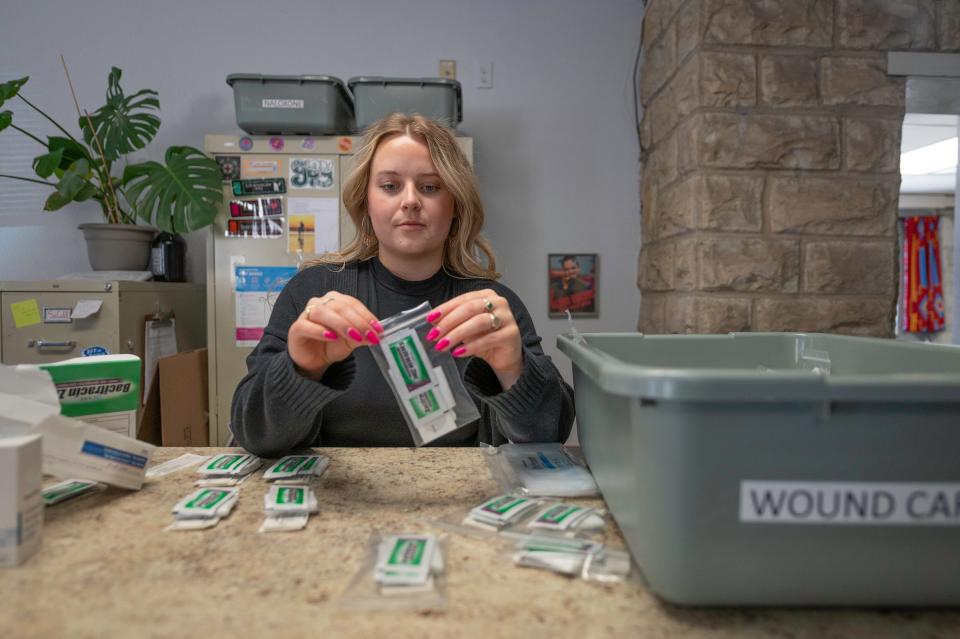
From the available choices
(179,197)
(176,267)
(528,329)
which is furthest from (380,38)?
(528,329)

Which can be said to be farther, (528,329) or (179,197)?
(179,197)

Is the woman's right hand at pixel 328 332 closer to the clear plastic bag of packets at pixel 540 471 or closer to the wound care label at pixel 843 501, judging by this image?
the clear plastic bag of packets at pixel 540 471

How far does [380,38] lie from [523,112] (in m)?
0.73

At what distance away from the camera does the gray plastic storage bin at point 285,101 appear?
2049 mm

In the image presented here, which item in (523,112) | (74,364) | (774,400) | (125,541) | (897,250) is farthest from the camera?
(523,112)

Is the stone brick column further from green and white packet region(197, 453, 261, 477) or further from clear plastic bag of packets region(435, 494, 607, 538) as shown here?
green and white packet region(197, 453, 261, 477)

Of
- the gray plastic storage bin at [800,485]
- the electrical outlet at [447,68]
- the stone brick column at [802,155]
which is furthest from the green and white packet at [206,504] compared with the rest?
the electrical outlet at [447,68]

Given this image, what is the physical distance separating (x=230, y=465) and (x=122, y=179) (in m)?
1.96

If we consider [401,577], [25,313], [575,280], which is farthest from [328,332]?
[575,280]

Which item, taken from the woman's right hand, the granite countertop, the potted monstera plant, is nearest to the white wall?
the potted monstera plant

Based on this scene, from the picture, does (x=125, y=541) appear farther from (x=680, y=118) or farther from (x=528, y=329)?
(x=680, y=118)

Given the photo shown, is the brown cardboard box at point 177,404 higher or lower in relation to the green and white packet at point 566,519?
lower

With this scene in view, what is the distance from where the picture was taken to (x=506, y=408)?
2.75 ft

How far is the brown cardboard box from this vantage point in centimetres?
202
